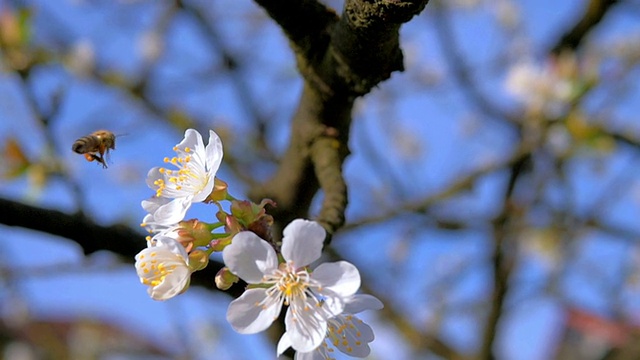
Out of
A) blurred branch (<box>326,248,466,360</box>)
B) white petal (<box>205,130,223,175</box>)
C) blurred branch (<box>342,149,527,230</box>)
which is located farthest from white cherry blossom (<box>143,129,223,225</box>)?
blurred branch (<box>326,248,466,360</box>)

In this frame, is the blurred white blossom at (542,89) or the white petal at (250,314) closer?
the white petal at (250,314)

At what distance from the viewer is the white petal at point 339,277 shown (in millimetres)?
619

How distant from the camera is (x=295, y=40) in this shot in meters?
0.82

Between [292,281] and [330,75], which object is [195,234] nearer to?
[292,281]

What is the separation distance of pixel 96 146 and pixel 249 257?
1.19 ft

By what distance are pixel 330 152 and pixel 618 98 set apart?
2027 mm

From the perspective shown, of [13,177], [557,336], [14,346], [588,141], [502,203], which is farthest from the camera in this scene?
[557,336]

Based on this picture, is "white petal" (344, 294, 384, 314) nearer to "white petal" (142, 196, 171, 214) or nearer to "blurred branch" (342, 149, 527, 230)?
"white petal" (142, 196, 171, 214)

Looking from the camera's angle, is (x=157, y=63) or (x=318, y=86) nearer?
(x=318, y=86)

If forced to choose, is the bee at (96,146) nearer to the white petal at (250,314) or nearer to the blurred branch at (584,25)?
the white petal at (250,314)

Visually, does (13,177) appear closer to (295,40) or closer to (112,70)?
(295,40)

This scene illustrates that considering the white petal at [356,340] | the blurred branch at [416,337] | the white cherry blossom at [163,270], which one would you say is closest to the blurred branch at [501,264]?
the blurred branch at [416,337]

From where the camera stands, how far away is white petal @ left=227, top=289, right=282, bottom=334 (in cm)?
63

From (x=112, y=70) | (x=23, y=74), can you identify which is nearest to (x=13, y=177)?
(x=23, y=74)
